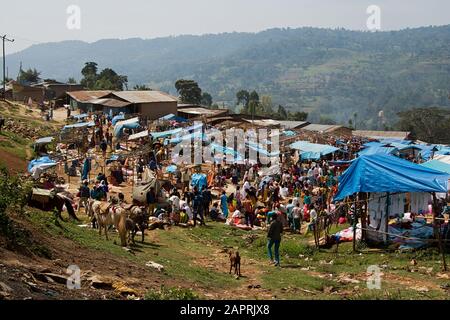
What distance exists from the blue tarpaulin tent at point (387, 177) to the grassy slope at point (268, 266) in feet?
4.80

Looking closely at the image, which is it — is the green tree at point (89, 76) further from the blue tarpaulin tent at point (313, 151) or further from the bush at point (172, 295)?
the bush at point (172, 295)

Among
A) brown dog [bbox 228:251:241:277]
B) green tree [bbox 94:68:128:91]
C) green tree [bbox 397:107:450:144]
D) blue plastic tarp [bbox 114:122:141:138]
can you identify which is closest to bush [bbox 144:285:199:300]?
brown dog [bbox 228:251:241:277]

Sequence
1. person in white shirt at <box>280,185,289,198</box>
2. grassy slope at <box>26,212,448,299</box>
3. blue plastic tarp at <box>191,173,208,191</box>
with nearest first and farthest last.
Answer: grassy slope at <box>26,212,448,299</box> < blue plastic tarp at <box>191,173,208,191</box> < person in white shirt at <box>280,185,289,198</box>

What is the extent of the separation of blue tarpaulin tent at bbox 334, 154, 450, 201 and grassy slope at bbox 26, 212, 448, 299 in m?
1.46

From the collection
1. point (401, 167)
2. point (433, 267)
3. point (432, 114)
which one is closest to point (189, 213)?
point (401, 167)

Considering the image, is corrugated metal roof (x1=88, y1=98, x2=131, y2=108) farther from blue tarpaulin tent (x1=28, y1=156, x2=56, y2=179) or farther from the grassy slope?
the grassy slope

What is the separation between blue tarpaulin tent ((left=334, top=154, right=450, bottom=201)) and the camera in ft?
42.4

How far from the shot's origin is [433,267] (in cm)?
1155

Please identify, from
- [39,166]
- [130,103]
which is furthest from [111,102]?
[39,166]

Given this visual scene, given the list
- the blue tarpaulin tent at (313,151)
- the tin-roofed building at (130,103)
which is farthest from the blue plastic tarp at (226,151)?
the tin-roofed building at (130,103)

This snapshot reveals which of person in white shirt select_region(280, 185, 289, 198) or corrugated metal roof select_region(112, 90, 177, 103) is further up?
corrugated metal roof select_region(112, 90, 177, 103)

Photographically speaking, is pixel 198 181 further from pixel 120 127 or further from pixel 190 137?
pixel 120 127
